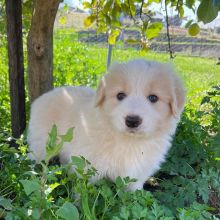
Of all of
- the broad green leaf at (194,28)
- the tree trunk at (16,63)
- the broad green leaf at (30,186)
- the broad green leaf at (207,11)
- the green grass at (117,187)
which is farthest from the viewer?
the tree trunk at (16,63)

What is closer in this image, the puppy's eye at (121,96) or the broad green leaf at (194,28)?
→ the puppy's eye at (121,96)

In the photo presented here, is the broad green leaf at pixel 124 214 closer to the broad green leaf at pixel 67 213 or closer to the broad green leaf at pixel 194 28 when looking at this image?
the broad green leaf at pixel 67 213

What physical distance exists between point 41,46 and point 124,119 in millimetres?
1394

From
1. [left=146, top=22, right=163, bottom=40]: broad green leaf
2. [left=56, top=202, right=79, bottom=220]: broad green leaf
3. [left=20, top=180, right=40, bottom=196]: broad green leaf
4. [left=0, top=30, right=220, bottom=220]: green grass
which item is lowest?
[left=0, top=30, right=220, bottom=220]: green grass

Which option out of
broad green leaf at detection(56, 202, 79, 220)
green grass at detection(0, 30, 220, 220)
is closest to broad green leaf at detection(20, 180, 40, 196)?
green grass at detection(0, 30, 220, 220)

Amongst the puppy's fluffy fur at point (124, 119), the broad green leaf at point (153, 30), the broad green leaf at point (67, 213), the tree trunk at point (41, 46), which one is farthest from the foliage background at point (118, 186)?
the tree trunk at point (41, 46)

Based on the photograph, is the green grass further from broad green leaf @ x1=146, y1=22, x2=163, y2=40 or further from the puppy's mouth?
broad green leaf @ x1=146, y1=22, x2=163, y2=40

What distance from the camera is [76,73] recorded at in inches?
224

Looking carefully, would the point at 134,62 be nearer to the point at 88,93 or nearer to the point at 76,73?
the point at 88,93

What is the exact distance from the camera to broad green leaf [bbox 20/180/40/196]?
5.27ft

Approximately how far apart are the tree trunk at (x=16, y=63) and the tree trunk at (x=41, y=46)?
0.11 metres

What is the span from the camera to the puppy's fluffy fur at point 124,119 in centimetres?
233

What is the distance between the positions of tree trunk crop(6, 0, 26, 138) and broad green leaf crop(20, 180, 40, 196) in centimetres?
189

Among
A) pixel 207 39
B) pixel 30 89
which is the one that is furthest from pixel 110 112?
pixel 207 39
